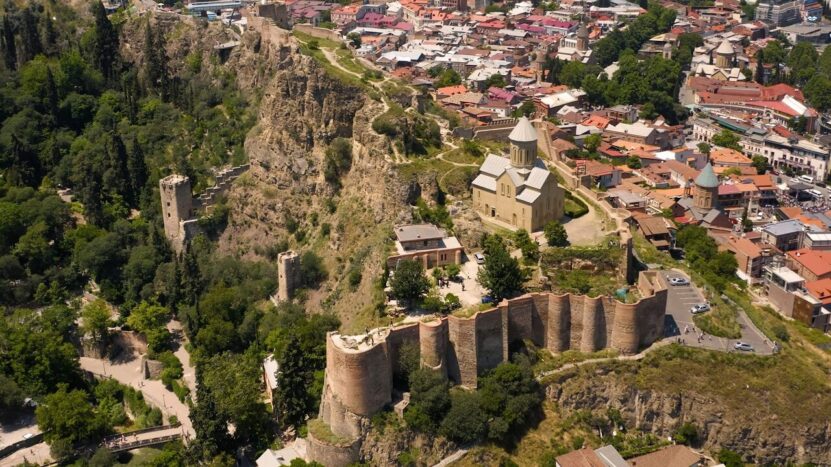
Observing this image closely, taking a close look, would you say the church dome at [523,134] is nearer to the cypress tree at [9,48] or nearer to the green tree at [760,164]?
the green tree at [760,164]

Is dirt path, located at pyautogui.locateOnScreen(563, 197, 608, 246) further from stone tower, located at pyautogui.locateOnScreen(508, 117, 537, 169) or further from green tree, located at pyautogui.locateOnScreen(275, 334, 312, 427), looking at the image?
green tree, located at pyautogui.locateOnScreen(275, 334, 312, 427)

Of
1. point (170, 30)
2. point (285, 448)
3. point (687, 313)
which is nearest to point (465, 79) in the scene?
point (170, 30)

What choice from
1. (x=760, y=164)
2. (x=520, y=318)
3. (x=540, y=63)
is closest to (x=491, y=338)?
(x=520, y=318)

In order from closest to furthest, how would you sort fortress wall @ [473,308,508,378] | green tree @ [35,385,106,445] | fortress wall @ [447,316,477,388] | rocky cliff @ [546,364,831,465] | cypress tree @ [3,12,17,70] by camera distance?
1. fortress wall @ [447,316,477,388]
2. fortress wall @ [473,308,508,378]
3. rocky cliff @ [546,364,831,465]
4. green tree @ [35,385,106,445]
5. cypress tree @ [3,12,17,70]

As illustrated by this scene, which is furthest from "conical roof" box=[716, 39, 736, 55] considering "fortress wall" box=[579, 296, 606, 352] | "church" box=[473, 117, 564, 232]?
"fortress wall" box=[579, 296, 606, 352]

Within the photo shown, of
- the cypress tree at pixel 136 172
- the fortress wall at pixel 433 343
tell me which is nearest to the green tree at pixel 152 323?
the cypress tree at pixel 136 172
